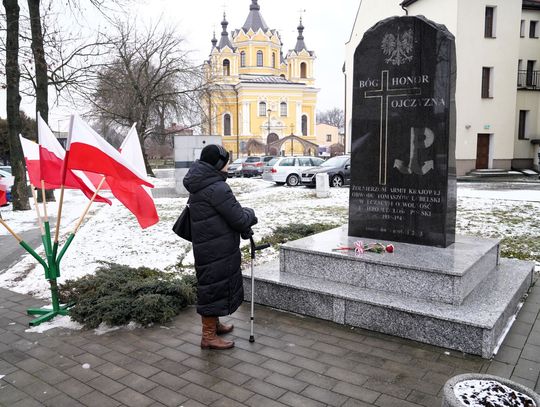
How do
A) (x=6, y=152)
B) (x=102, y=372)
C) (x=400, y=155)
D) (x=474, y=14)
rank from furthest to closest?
(x=6, y=152) < (x=474, y=14) < (x=400, y=155) < (x=102, y=372)

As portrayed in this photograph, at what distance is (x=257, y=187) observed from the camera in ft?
78.9

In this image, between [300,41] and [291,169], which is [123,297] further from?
[300,41]

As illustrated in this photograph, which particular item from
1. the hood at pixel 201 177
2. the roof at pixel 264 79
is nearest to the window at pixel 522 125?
Result: the hood at pixel 201 177

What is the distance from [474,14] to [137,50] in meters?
22.5

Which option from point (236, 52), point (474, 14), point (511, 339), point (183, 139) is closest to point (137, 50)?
point (183, 139)

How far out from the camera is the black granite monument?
19.6 feet

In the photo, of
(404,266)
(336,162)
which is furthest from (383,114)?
(336,162)

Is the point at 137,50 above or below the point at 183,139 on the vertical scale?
above

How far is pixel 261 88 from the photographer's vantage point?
7256 cm

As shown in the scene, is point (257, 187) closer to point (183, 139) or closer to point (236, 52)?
point (183, 139)

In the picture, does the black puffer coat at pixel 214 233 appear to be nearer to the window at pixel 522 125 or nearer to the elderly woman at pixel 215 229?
the elderly woman at pixel 215 229

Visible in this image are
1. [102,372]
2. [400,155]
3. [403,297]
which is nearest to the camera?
[102,372]

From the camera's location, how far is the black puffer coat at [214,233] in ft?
13.9

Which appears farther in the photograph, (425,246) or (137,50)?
(137,50)
